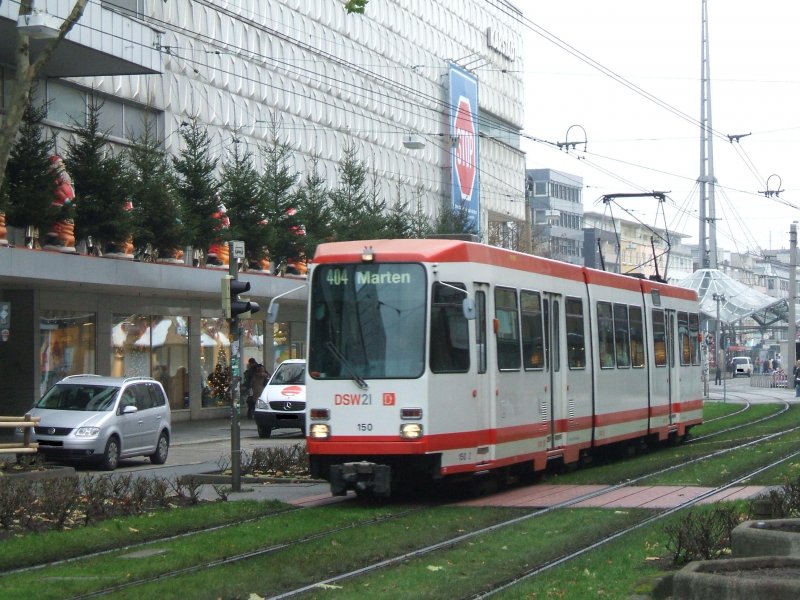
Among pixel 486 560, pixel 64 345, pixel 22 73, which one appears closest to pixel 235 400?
pixel 22 73

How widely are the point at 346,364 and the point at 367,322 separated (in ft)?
1.85

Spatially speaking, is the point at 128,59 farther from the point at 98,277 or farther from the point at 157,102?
Answer: the point at 157,102

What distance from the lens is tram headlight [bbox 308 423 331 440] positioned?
16641mm

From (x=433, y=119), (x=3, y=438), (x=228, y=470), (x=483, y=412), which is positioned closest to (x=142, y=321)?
(x=3, y=438)

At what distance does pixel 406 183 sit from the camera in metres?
64.1

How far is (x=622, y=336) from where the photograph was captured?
24.2 metres

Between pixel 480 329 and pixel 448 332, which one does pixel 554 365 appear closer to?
pixel 480 329

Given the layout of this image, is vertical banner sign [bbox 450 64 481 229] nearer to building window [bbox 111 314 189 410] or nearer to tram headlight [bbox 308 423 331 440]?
building window [bbox 111 314 189 410]

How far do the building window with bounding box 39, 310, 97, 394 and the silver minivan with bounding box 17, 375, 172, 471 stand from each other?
28.6 feet

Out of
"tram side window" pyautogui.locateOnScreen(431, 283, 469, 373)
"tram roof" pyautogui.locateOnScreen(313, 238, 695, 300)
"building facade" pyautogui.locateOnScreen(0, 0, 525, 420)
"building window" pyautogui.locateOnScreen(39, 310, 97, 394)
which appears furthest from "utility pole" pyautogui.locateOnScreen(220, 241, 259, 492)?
"building window" pyautogui.locateOnScreen(39, 310, 97, 394)

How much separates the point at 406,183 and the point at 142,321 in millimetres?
26000

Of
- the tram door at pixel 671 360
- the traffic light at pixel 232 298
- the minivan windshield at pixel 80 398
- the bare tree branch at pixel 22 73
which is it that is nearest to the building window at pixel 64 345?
the minivan windshield at pixel 80 398

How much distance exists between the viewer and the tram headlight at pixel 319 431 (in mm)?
16641

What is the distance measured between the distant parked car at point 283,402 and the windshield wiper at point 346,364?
17349 mm
